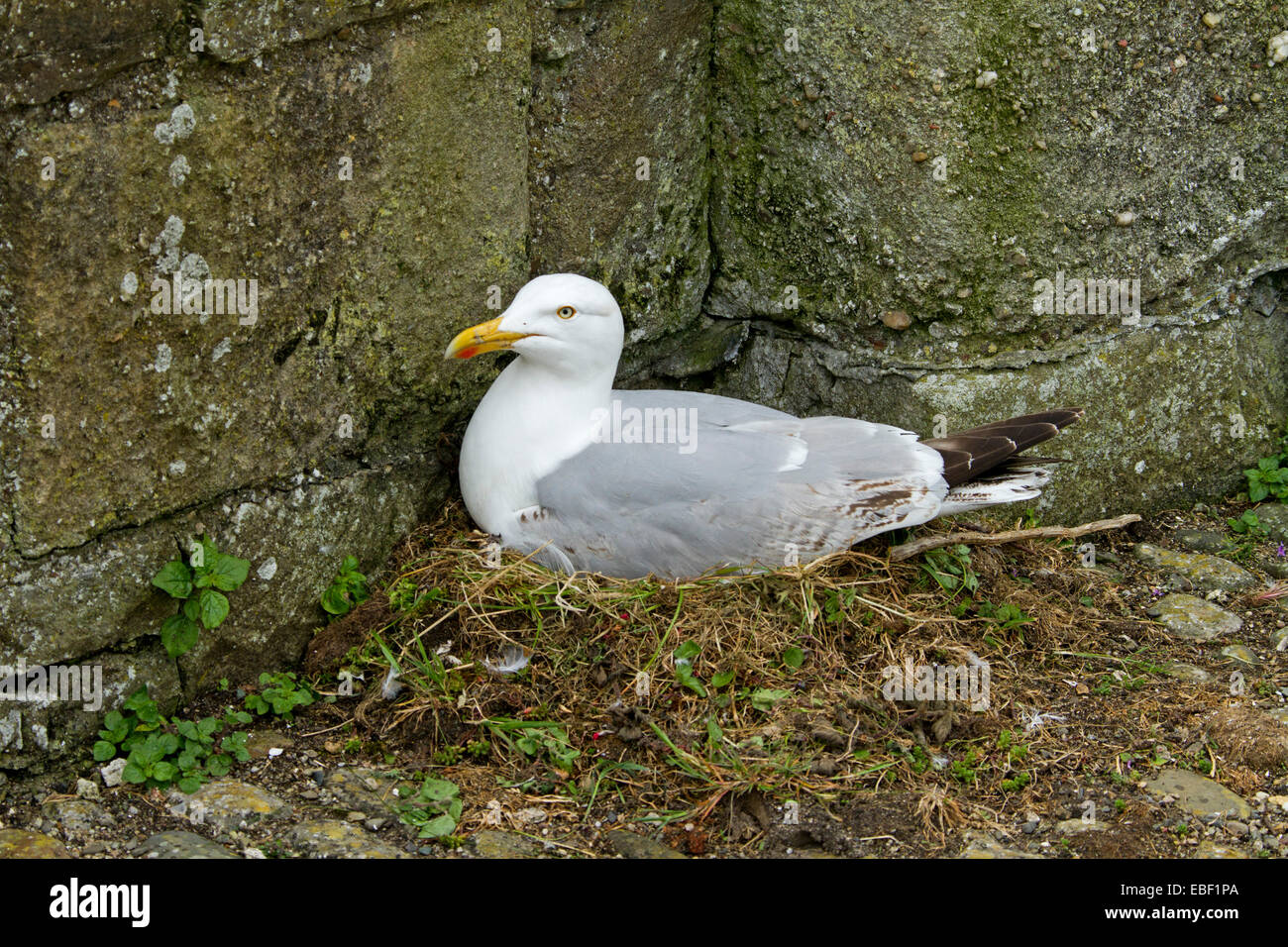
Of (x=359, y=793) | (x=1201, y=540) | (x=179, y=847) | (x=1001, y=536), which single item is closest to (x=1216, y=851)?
(x=1001, y=536)

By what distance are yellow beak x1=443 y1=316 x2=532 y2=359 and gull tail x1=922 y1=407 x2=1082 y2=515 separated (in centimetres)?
133

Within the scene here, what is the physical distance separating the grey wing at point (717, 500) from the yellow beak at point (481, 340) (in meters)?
0.41

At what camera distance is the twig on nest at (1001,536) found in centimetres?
401

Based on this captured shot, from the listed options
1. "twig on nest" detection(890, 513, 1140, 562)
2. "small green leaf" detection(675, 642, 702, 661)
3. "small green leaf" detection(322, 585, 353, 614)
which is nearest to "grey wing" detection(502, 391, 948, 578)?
"twig on nest" detection(890, 513, 1140, 562)

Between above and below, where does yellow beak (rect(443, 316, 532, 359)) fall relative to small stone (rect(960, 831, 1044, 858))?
above

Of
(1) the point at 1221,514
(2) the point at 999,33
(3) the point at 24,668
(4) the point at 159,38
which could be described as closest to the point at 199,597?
(3) the point at 24,668

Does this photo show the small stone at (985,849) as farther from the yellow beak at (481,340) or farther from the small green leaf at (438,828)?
the yellow beak at (481,340)

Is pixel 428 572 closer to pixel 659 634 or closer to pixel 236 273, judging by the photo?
pixel 659 634

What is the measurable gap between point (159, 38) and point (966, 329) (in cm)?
258

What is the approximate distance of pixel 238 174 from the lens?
10.5 ft

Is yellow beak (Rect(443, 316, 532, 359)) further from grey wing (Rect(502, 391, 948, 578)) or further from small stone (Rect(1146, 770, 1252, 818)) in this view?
small stone (Rect(1146, 770, 1252, 818))

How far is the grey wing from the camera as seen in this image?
12.5 ft

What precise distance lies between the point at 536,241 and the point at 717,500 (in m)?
0.99

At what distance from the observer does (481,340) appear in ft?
12.2
